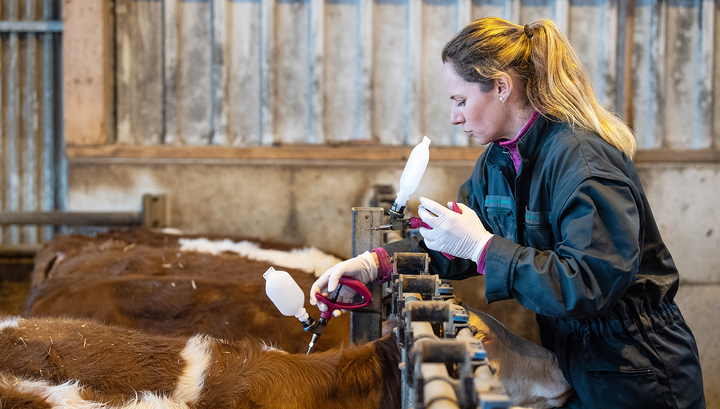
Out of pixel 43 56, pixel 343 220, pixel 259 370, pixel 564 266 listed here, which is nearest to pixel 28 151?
pixel 43 56

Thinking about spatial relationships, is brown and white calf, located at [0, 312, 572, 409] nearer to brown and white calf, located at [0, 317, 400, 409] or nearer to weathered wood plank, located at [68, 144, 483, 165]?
brown and white calf, located at [0, 317, 400, 409]

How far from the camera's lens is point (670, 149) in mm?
3334

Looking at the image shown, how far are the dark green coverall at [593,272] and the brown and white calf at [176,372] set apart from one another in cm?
21

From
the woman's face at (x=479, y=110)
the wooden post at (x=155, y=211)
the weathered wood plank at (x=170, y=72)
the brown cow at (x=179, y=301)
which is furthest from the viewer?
the weathered wood plank at (x=170, y=72)

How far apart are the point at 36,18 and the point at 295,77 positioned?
2.02m

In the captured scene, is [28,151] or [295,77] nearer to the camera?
[295,77]

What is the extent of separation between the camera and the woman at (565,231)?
1.12 meters

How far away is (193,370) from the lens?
118cm

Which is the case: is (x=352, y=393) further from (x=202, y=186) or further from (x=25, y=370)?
(x=202, y=186)

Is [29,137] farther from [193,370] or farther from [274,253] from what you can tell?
[193,370]

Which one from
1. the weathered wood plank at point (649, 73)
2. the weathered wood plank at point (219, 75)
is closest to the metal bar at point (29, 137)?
the weathered wood plank at point (219, 75)

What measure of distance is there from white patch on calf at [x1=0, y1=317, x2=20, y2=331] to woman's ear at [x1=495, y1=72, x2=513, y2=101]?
1395 millimetres

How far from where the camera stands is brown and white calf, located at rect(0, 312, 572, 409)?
1.10 meters

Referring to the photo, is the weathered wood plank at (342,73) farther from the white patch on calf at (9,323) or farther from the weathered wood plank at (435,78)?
the white patch on calf at (9,323)
